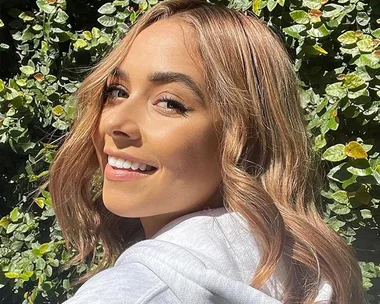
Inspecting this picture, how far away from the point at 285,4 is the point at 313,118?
15.2 inches

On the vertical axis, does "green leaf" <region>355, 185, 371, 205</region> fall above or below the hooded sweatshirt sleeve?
below

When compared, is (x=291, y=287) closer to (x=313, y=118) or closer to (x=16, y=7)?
(x=313, y=118)

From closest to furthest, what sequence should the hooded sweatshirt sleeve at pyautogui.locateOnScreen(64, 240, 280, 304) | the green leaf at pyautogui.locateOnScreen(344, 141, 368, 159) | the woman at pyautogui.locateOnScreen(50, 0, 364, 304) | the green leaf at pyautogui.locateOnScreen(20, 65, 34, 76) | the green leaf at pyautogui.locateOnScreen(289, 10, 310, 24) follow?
the hooded sweatshirt sleeve at pyautogui.locateOnScreen(64, 240, 280, 304)
the woman at pyautogui.locateOnScreen(50, 0, 364, 304)
the green leaf at pyautogui.locateOnScreen(344, 141, 368, 159)
the green leaf at pyautogui.locateOnScreen(289, 10, 310, 24)
the green leaf at pyautogui.locateOnScreen(20, 65, 34, 76)

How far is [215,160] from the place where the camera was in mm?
1347

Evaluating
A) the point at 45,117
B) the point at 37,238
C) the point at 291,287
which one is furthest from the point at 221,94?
the point at 37,238

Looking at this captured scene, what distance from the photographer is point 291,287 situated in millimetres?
1290

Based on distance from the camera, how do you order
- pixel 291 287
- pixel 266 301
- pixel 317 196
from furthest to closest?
pixel 317 196 < pixel 291 287 < pixel 266 301

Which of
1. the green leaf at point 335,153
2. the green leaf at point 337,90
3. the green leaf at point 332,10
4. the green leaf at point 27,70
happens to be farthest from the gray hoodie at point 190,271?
the green leaf at point 27,70

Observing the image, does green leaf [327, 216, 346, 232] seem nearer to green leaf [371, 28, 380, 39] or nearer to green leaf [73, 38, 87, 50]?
green leaf [371, 28, 380, 39]

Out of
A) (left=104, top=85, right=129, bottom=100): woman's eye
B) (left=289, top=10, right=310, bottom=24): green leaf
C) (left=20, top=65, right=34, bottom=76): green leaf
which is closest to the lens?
(left=104, top=85, right=129, bottom=100): woman's eye

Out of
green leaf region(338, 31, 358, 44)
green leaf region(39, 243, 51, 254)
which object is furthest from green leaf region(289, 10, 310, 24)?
green leaf region(39, 243, 51, 254)

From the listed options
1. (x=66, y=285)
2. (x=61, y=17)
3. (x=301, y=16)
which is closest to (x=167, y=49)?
(x=301, y=16)

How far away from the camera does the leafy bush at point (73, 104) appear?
166cm

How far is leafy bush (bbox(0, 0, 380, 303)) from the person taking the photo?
166 centimetres
